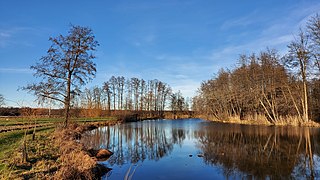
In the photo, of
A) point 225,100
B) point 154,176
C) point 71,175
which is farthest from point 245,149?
point 225,100

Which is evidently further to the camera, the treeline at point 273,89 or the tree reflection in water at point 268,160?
the treeline at point 273,89

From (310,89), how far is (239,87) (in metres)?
8.98

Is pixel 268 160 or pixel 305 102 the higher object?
pixel 305 102

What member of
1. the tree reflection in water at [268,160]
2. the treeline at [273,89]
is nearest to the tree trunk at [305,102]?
the treeline at [273,89]

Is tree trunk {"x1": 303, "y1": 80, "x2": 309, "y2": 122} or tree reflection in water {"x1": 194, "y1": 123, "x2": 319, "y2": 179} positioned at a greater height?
tree trunk {"x1": 303, "y1": 80, "x2": 309, "y2": 122}

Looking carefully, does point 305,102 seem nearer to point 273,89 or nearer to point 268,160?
point 273,89

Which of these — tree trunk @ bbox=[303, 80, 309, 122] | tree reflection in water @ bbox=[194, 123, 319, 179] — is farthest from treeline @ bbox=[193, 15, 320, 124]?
tree reflection in water @ bbox=[194, 123, 319, 179]

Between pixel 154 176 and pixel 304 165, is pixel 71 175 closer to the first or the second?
pixel 154 176

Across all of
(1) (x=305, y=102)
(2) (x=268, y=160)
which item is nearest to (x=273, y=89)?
(1) (x=305, y=102)

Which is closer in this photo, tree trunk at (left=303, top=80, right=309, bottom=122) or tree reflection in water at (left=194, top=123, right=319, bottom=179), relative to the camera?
tree reflection in water at (left=194, top=123, right=319, bottom=179)

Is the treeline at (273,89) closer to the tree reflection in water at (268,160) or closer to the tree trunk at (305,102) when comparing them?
the tree trunk at (305,102)

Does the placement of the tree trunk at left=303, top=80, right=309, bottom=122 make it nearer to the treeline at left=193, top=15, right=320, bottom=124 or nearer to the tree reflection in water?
the treeline at left=193, top=15, right=320, bottom=124

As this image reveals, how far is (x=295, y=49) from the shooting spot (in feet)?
83.5

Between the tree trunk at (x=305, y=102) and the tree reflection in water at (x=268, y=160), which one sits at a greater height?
the tree trunk at (x=305, y=102)
